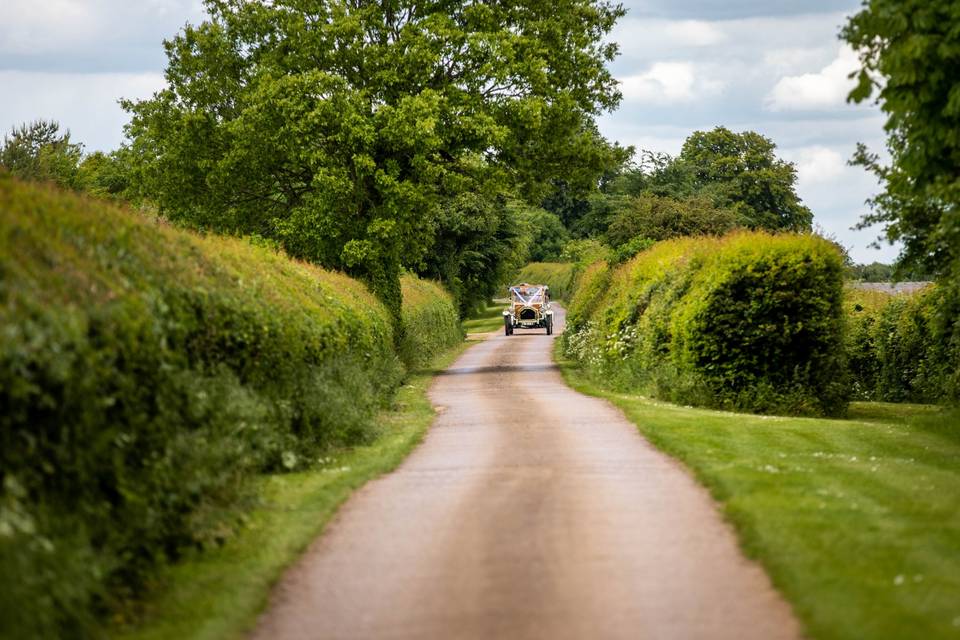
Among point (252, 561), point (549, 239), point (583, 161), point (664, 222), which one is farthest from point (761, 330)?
point (549, 239)

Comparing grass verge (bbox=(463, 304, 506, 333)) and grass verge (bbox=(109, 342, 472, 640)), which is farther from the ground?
grass verge (bbox=(463, 304, 506, 333))

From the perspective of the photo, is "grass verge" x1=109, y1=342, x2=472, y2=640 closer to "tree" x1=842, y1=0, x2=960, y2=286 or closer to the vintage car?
"tree" x1=842, y1=0, x2=960, y2=286

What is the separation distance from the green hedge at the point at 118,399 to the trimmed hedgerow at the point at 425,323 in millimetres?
22330

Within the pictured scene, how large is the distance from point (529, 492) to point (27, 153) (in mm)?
75888

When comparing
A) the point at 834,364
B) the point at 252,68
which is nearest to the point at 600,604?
the point at 834,364

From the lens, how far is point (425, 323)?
45.2 metres

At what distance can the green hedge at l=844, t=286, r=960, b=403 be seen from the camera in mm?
27797

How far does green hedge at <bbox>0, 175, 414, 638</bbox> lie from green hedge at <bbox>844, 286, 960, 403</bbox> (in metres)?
17.1

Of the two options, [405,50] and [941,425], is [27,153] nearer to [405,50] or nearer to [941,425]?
[405,50]

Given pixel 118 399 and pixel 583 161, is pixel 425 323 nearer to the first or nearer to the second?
pixel 583 161

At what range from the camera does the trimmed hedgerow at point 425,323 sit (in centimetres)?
3875

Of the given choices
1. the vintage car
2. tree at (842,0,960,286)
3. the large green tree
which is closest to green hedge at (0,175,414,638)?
tree at (842,0,960,286)

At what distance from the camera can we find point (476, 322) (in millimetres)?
86375

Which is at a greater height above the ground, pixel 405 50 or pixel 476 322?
pixel 405 50
